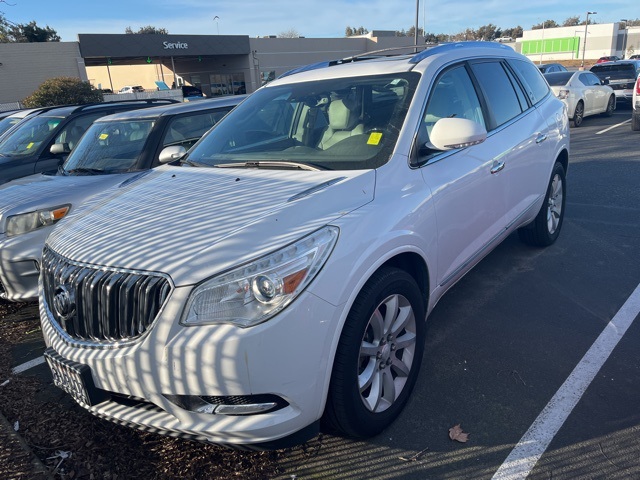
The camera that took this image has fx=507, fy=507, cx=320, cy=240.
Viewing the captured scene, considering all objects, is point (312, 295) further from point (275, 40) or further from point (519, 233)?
point (275, 40)

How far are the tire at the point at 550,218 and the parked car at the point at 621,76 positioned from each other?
14.7m

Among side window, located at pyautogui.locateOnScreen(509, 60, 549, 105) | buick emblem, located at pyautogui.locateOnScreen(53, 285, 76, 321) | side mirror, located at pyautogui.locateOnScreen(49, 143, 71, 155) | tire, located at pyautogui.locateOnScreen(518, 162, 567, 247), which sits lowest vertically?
tire, located at pyautogui.locateOnScreen(518, 162, 567, 247)

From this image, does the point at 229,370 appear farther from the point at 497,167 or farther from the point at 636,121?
the point at 636,121

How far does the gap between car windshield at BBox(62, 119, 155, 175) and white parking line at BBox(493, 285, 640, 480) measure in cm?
446

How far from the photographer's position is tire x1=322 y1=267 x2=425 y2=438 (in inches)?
93.2

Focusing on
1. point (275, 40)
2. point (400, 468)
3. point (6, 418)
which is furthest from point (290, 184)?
point (275, 40)

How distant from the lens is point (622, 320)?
3730 millimetres

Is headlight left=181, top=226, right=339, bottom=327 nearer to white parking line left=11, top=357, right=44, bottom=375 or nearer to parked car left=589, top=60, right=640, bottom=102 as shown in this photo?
white parking line left=11, top=357, right=44, bottom=375

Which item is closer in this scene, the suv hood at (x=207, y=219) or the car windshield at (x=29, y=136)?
the suv hood at (x=207, y=219)

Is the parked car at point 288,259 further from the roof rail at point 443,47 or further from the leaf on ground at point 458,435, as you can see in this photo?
the leaf on ground at point 458,435

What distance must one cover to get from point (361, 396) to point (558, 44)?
98.1 m

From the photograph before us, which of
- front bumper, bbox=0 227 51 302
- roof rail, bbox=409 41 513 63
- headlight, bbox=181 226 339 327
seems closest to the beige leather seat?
roof rail, bbox=409 41 513 63

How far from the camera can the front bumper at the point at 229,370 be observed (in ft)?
6.84

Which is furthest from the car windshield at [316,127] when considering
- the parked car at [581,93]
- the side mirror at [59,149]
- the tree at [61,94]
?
the tree at [61,94]
